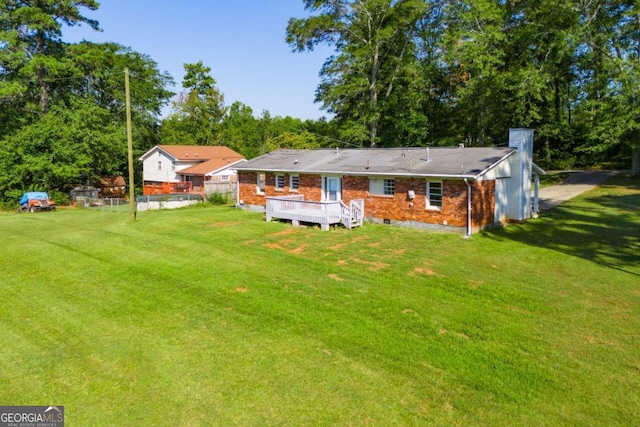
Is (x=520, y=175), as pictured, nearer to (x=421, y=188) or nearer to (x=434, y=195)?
(x=434, y=195)

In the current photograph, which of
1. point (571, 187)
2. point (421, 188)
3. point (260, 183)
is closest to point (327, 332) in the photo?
point (421, 188)

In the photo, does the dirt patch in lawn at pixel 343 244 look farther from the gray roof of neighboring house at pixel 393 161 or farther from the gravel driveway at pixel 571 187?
the gravel driveway at pixel 571 187

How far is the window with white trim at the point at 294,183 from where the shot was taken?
923 inches

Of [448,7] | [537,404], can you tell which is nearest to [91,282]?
[537,404]

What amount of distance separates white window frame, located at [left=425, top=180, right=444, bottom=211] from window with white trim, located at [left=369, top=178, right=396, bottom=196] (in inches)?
66.1

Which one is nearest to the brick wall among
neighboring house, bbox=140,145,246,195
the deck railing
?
neighboring house, bbox=140,145,246,195

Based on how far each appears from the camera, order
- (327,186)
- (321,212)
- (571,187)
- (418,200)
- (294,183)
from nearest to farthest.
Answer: (418,200)
(321,212)
(327,186)
(294,183)
(571,187)

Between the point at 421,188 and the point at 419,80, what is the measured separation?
20.7 meters

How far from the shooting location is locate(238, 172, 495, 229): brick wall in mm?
17391

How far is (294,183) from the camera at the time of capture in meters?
23.7

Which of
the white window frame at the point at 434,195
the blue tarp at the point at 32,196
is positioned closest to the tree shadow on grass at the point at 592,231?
the white window frame at the point at 434,195

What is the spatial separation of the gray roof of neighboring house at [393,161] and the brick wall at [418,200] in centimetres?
50

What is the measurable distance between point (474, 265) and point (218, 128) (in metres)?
54.0

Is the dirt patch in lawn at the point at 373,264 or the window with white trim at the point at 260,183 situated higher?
the window with white trim at the point at 260,183
